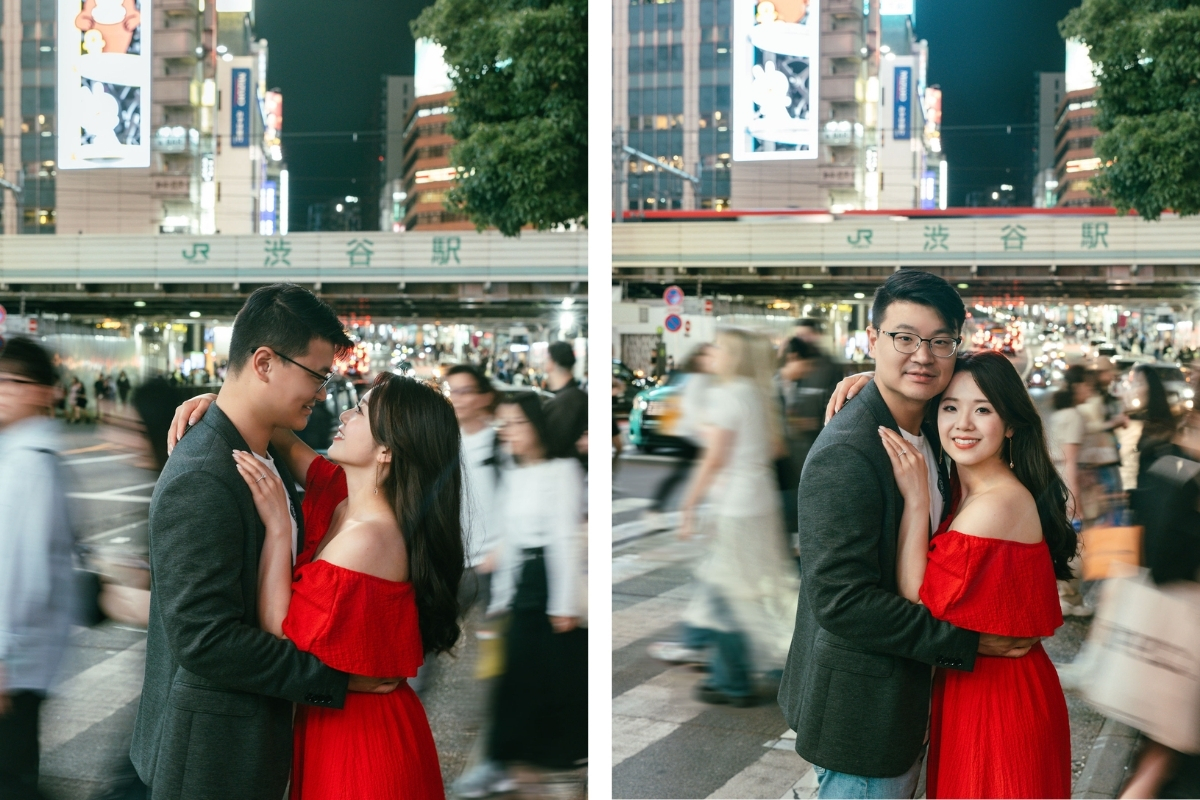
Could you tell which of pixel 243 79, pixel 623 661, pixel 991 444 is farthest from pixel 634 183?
pixel 623 661

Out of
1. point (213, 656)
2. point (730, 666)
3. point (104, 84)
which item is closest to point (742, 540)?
point (730, 666)

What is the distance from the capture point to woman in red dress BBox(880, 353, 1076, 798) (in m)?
1.83

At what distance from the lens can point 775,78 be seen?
2.78m

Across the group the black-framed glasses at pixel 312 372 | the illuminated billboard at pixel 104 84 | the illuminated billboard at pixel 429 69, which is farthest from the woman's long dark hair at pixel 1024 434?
the illuminated billboard at pixel 104 84

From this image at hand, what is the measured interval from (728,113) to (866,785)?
1765 millimetres

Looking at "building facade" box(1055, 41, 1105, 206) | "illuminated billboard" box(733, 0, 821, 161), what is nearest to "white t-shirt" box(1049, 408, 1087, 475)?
"building facade" box(1055, 41, 1105, 206)

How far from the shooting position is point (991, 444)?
1.89 metres

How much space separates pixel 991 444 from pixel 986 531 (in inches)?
6.4

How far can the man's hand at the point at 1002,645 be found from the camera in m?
1.85

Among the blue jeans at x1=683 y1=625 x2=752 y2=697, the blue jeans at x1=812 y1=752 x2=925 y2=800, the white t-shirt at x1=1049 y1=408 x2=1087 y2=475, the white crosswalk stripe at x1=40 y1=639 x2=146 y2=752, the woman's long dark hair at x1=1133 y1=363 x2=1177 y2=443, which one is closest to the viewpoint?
the blue jeans at x1=812 y1=752 x2=925 y2=800

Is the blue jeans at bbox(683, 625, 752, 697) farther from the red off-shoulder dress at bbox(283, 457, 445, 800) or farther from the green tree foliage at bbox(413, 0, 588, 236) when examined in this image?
the red off-shoulder dress at bbox(283, 457, 445, 800)

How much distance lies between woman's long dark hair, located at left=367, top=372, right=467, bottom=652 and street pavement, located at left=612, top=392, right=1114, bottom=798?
130 centimetres

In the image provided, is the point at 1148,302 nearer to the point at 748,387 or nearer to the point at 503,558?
the point at 748,387

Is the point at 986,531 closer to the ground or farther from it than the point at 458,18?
closer to the ground
